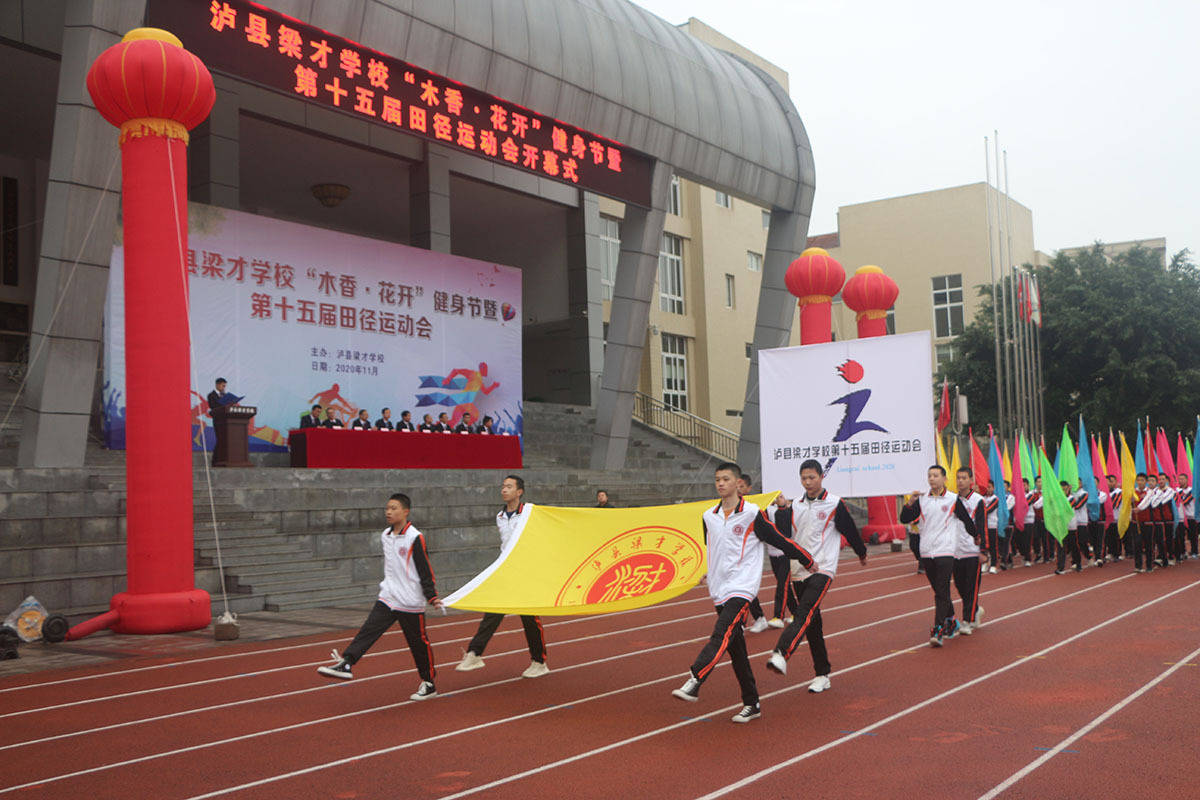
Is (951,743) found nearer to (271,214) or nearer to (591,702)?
(591,702)

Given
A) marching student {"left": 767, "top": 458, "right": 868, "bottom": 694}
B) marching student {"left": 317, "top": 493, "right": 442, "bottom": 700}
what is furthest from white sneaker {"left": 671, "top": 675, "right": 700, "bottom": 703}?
marching student {"left": 317, "top": 493, "right": 442, "bottom": 700}

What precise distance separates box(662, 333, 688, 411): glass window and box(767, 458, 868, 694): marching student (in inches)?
1177

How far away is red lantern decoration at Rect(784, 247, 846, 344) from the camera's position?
24.8 m

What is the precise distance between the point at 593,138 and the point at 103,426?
10.6 metres

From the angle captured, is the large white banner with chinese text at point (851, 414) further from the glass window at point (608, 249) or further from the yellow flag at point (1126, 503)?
the glass window at point (608, 249)

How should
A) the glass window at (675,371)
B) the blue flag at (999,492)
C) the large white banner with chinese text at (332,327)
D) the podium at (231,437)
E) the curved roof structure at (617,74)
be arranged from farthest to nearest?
the glass window at (675,371) → the large white banner with chinese text at (332,327) → the blue flag at (999,492) → the podium at (231,437) → the curved roof structure at (617,74)

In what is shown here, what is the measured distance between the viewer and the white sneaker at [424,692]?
8359mm

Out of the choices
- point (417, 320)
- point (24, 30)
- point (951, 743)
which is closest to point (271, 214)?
point (417, 320)

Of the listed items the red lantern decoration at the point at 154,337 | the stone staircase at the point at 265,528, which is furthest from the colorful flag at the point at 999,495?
the red lantern decoration at the point at 154,337

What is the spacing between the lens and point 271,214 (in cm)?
2870

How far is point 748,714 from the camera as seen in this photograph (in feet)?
23.9

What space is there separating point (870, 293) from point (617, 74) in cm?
785

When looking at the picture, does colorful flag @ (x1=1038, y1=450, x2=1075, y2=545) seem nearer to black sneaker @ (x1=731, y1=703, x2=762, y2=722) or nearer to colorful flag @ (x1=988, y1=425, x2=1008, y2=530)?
colorful flag @ (x1=988, y1=425, x2=1008, y2=530)

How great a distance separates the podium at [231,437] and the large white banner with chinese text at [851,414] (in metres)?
11.7
